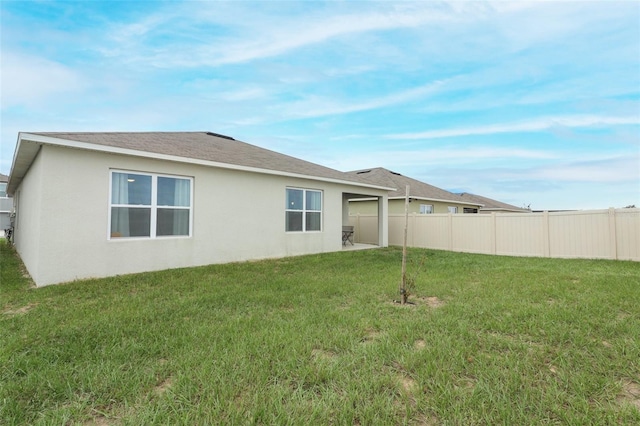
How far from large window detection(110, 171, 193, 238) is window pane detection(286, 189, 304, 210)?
3.46m

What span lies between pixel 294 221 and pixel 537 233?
9034mm

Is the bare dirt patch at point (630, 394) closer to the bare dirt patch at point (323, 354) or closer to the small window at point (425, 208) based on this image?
the bare dirt patch at point (323, 354)

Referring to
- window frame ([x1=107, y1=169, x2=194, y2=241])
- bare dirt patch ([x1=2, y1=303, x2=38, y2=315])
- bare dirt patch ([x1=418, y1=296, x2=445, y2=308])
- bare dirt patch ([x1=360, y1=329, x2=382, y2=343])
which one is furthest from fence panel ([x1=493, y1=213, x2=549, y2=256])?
bare dirt patch ([x1=2, y1=303, x2=38, y2=315])

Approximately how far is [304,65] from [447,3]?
5226 millimetres

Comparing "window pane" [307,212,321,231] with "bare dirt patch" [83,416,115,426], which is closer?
"bare dirt patch" [83,416,115,426]

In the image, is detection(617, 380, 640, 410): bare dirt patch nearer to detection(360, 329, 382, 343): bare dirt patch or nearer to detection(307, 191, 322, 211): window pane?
detection(360, 329, 382, 343): bare dirt patch

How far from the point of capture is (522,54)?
9.61 meters

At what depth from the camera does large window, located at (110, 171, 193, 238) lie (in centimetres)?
687

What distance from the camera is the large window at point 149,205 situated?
22.5ft

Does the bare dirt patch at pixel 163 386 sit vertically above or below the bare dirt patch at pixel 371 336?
below

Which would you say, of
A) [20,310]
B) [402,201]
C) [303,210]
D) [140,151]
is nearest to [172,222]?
[140,151]

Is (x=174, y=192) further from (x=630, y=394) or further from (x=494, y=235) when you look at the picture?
(x=494, y=235)

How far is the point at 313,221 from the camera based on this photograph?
11227 millimetres

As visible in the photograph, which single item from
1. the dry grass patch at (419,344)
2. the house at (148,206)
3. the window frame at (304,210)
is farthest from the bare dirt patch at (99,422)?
the window frame at (304,210)
